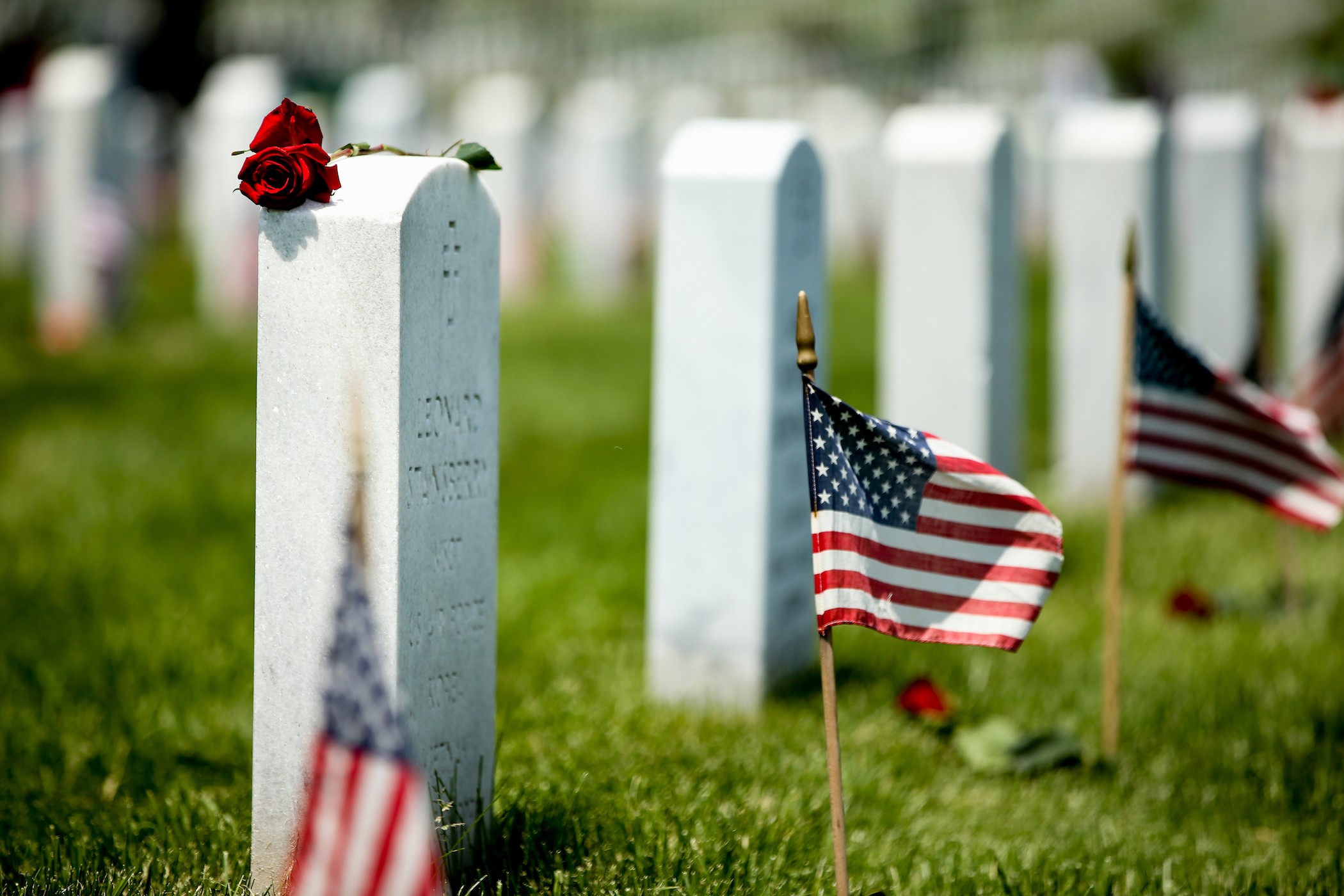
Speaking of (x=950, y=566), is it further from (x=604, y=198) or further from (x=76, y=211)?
(x=604, y=198)

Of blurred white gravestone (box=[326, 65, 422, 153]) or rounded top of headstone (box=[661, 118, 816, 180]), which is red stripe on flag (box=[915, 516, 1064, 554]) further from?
blurred white gravestone (box=[326, 65, 422, 153])

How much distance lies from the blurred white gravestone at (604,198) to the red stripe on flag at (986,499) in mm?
9862

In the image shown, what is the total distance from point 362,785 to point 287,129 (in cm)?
131

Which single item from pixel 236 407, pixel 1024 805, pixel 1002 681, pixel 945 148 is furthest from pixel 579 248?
pixel 1024 805

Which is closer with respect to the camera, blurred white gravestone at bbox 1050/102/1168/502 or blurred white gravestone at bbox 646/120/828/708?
blurred white gravestone at bbox 646/120/828/708

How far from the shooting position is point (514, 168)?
40.3 ft

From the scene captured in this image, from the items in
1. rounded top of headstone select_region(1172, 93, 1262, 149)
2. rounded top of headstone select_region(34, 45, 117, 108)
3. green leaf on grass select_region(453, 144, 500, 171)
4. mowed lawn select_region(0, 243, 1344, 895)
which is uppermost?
rounded top of headstone select_region(34, 45, 117, 108)

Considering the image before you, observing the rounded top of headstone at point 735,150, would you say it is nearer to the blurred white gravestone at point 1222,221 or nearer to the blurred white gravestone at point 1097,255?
the blurred white gravestone at point 1097,255

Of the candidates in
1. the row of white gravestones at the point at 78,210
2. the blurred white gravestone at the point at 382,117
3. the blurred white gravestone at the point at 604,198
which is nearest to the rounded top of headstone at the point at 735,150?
the row of white gravestones at the point at 78,210

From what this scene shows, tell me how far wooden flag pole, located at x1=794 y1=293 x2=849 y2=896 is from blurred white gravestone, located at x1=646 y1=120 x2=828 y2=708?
1.48 metres

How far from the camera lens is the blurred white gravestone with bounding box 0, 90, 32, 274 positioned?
1205 centimetres

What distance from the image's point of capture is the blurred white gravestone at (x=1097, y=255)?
650cm

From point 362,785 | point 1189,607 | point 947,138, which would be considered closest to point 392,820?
point 362,785

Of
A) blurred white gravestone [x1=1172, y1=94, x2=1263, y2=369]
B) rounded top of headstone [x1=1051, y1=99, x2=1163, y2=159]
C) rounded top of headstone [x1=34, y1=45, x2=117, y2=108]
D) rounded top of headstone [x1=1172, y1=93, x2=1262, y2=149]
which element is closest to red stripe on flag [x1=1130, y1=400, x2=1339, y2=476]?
rounded top of headstone [x1=1051, y1=99, x2=1163, y2=159]
